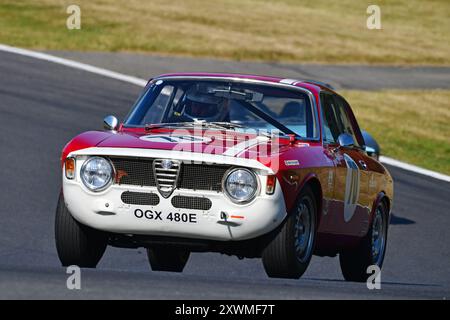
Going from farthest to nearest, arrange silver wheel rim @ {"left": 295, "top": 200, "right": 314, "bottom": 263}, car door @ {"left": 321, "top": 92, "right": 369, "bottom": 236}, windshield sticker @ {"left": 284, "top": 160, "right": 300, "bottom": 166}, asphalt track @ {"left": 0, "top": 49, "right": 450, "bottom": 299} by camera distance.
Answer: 1. car door @ {"left": 321, "top": 92, "right": 369, "bottom": 236}
2. silver wheel rim @ {"left": 295, "top": 200, "right": 314, "bottom": 263}
3. windshield sticker @ {"left": 284, "top": 160, "right": 300, "bottom": 166}
4. asphalt track @ {"left": 0, "top": 49, "right": 450, "bottom": 299}

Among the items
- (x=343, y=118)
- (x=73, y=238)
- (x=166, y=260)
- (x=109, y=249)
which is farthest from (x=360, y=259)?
(x=109, y=249)

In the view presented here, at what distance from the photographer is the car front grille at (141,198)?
29.1 feet

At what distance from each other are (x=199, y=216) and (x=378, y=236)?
331cm

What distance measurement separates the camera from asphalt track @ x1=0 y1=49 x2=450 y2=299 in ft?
25.7

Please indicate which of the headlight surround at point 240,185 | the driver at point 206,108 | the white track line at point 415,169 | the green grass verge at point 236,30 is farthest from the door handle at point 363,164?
the green grass verge at point 236,30

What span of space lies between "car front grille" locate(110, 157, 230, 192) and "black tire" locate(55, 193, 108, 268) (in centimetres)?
57

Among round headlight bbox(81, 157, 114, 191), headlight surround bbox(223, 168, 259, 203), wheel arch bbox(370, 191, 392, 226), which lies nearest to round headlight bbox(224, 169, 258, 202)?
headlight surround bbox(223, 168, 259, 203)

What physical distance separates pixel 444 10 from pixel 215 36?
496 inches

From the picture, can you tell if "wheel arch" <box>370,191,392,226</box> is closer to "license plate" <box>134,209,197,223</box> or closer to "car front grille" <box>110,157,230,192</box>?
"car front grille" <box>110,157,230,192</box>

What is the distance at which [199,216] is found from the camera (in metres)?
8.78

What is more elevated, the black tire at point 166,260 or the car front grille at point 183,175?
the car front grille at point 183,175

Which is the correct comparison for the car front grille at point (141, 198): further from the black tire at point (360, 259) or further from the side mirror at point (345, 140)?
the black tire at point (360, 259)

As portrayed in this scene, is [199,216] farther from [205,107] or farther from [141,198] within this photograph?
[205,107]

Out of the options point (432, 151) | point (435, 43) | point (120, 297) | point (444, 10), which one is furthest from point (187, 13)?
point (120, 297)
